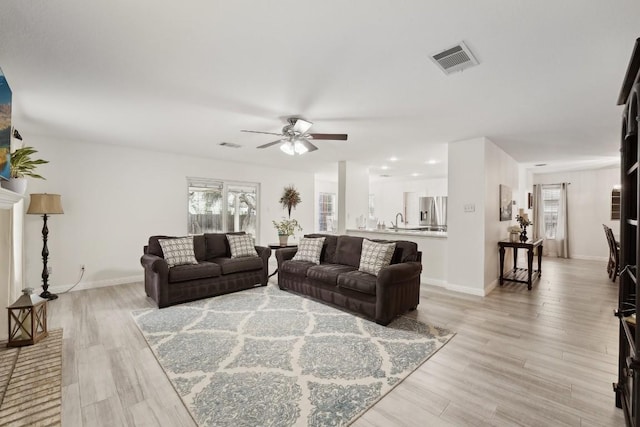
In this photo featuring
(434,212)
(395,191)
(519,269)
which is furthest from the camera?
(395,191)

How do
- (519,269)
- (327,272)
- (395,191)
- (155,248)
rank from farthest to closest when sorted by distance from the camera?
1. (395,191)
2. (519,269)
3. (155,248)
4. (327,272)

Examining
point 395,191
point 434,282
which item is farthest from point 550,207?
point 434,282

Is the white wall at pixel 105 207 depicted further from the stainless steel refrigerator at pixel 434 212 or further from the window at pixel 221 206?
the stainless steel refrigerator at pixel 434 212

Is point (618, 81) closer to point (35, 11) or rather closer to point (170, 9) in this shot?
point (170, 9)

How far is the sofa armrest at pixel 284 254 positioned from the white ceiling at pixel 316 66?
2.05 meters

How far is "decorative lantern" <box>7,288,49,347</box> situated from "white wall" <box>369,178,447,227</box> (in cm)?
896

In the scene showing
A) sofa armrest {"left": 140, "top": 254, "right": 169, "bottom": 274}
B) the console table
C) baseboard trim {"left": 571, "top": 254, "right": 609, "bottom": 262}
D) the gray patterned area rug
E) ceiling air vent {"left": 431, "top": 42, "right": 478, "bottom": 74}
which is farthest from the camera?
baseboard trim {"left": 571, "top": 254, "right": 609, "bottom": 262}

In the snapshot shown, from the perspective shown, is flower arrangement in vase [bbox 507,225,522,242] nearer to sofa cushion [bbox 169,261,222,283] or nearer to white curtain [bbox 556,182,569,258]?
white curtain [bbox 556,182,569,258]

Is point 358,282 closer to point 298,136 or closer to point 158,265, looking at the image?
point 298,136

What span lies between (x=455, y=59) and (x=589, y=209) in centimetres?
824

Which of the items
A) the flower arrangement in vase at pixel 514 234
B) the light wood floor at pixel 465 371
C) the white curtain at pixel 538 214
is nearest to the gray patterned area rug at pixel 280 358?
the light wood floor at pixel 465 371

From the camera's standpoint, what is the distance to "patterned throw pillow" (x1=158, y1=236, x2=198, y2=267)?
4.22m

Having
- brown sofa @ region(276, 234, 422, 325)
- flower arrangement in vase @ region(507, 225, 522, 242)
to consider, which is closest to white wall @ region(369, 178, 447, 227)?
flower arrangement in vase @ region(507, 225, 522, 242)

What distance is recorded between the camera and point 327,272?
400 centimetres
